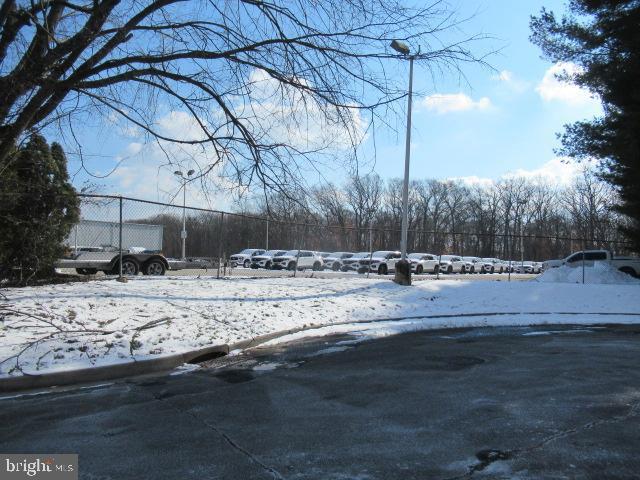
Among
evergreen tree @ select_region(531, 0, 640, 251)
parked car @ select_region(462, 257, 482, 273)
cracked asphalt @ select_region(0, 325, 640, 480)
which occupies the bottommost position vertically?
cracked asphalt @ select_region(0, 325, 640, 480)

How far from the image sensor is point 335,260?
23.8 meters

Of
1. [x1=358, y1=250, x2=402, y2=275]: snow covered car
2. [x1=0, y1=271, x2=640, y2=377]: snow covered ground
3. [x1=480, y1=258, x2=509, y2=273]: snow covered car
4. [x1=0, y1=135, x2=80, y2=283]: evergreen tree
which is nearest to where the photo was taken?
[x1=0, y1=271, x2=640, y2=377]: snow covered ground

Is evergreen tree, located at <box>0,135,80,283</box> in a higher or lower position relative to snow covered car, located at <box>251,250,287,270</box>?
higher

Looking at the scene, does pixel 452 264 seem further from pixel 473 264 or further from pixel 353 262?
pixel 353 262

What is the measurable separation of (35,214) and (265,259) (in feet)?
Answer: 43.4

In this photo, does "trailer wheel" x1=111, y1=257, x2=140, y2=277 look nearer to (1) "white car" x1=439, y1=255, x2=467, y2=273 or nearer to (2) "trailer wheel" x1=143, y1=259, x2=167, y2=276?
(2) "trailer wheel" x1=143, y1=259, x2=167, y2=276

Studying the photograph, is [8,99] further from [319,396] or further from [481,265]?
[481,265]

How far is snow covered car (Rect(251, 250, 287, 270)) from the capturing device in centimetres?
2302

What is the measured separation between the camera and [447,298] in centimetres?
1641

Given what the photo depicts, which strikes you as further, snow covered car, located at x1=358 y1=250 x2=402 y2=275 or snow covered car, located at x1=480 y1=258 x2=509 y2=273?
snow covered car, located at x1=480 y1=258 x2=509 y2=273

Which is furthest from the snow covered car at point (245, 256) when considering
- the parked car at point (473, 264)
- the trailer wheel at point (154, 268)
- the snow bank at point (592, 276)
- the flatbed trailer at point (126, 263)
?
the parked car at point (473, 264)

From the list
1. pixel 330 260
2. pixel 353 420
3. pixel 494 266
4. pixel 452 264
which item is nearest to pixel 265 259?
pixel 330 260

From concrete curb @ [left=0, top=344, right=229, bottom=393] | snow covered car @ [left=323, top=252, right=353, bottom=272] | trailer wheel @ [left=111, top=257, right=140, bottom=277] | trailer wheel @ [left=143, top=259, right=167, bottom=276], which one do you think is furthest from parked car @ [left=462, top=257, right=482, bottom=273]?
concrete curb @ [left=0, top=344, right=229, bottom=393]

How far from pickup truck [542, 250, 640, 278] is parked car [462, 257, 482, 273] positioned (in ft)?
37.8
